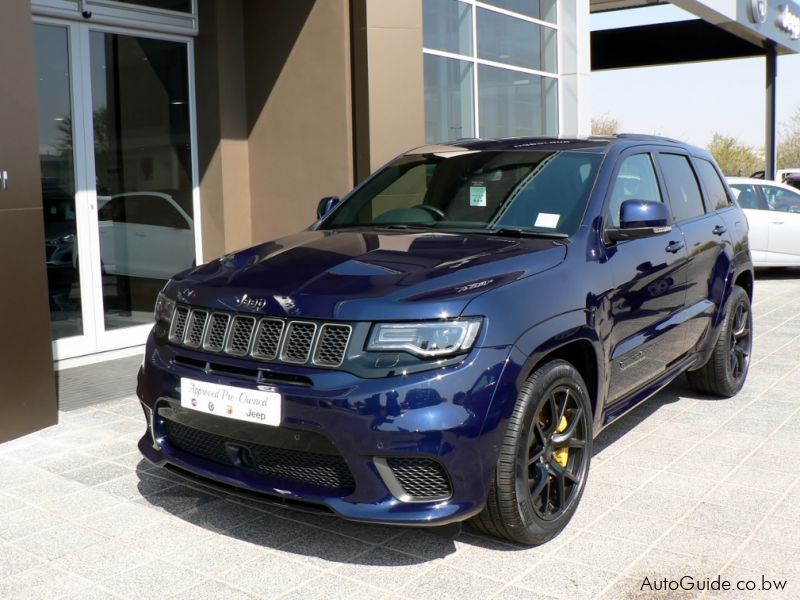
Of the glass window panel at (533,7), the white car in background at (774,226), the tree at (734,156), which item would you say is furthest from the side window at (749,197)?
the tree at (734,156)

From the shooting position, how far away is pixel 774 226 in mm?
13781

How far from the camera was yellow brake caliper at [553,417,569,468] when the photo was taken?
12.4ft

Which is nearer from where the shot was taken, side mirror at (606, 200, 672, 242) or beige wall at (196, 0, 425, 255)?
side mirror at (606, 200, 672, 242)

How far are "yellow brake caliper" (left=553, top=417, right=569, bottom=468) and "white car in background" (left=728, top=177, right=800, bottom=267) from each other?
11001mm

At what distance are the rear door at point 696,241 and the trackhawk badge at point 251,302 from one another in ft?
8.81

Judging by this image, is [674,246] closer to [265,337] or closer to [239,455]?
[265,337]

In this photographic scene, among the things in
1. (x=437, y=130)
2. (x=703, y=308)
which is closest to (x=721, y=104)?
(x=437, y=130)

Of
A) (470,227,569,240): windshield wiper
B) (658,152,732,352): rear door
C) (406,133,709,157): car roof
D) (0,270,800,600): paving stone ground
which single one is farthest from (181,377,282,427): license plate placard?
(658,152,732,352): rear door

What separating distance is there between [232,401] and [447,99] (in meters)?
7.77

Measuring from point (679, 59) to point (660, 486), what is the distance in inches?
891

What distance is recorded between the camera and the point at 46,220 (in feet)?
23.9

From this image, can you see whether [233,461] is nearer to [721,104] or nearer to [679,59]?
[679,59]

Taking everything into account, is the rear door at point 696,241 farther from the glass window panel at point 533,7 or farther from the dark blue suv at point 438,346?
the glass window panel at point 533,7

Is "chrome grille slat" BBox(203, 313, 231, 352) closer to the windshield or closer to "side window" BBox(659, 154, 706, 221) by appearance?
the windshield
